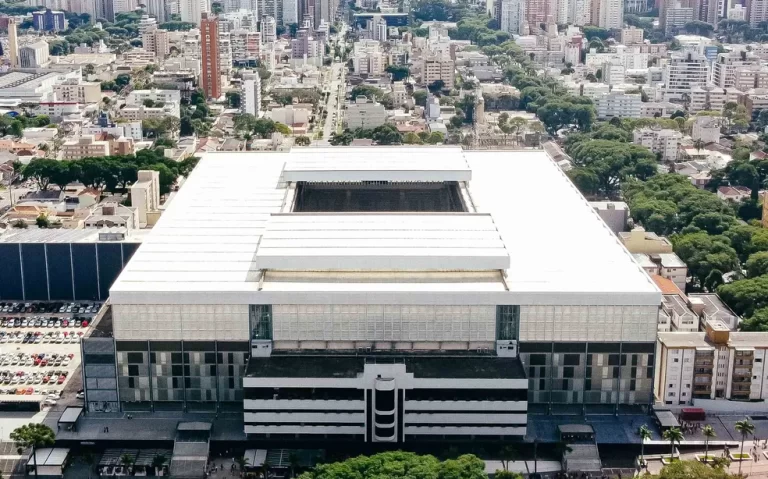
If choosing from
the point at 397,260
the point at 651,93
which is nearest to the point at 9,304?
the point at 397,260

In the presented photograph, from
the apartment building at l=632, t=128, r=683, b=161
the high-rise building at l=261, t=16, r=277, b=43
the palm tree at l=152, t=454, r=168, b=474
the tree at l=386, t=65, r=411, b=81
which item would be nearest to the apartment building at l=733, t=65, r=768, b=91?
the apartment building at l=632, t=128, r=683, b=161

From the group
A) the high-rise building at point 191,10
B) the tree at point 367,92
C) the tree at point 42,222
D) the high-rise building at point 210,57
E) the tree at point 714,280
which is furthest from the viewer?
the high-rise building at point 191,10

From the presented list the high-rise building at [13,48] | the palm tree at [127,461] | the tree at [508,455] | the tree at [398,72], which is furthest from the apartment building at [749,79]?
the palm tree at [127,461]

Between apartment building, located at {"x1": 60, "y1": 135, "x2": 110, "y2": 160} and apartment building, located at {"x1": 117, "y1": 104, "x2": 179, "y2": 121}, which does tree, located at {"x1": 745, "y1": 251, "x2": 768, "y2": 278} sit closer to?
apartment building, located at {"x1": 60, "y1": 135, "x2": 110, "y2": 160}

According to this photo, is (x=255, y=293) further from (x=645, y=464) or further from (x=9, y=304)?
(x=9, y=304)

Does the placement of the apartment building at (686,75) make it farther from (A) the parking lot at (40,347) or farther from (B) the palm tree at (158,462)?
(B) the palm tree at (158,462)

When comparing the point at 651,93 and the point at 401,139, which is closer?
the point at 401,139

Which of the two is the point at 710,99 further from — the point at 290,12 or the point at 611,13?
the point at 290,12

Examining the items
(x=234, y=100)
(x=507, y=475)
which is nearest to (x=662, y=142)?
(x=234, y=100)
